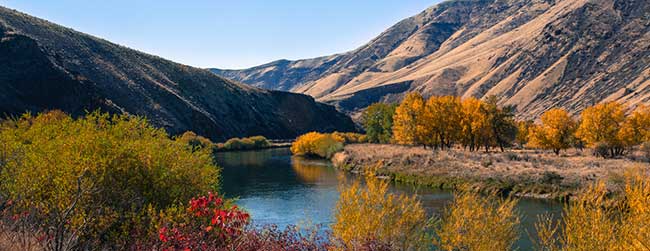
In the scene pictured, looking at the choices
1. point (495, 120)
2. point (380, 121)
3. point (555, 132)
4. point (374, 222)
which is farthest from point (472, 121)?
point (374, 222)

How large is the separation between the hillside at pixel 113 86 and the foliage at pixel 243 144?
11.9 meters

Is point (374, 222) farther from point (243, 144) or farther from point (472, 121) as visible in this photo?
point (243, 144)

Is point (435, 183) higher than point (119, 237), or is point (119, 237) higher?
point (119, 237)

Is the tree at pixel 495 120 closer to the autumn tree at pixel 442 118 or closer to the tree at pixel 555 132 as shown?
the autumn tree at pixel 442 118

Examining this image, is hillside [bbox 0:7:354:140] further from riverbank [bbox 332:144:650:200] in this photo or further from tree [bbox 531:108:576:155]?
tree [bbox 531:108:576:155]

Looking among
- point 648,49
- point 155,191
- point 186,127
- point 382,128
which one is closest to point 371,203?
point 155,191

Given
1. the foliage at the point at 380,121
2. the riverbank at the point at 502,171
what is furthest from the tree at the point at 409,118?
the foliage at the point at 380,121

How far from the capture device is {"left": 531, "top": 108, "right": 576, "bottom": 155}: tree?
266 ft

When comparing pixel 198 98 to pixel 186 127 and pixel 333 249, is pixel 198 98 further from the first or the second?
pixel 333 249

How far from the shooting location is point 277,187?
63.1 metres

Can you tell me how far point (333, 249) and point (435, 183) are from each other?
147ft

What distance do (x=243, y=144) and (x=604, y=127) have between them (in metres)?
91.2

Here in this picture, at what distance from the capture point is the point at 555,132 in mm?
80812

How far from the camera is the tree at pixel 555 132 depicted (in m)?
81.1
